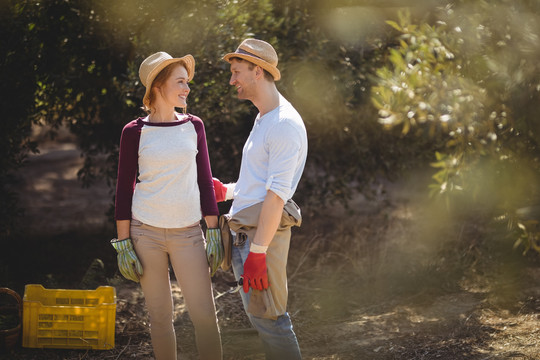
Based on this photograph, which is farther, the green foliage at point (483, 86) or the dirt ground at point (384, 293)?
the dirt ground at point (384, 293)

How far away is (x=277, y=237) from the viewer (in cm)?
329

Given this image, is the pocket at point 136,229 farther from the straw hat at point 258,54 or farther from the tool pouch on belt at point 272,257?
the straw hat at point 258,54

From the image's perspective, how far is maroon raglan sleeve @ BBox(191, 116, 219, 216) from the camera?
3508 mm

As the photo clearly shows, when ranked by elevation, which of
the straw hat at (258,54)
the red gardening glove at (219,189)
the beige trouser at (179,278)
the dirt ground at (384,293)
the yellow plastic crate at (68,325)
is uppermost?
the straw hat at (258,54)

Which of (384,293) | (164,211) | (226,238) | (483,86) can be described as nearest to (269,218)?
(226,238)

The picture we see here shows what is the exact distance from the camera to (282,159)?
3.08 meters

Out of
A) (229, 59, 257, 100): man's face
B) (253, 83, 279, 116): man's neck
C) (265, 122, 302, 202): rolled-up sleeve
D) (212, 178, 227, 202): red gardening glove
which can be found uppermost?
(229, 59, 257, 100): man's face

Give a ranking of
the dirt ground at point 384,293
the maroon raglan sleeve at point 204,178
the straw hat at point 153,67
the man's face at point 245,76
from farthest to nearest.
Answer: the dirt ground at point 384,293 → the maroon raglan sleeve at point 204,178 → the straw hat at point 153,67 → the man's face at point 245,76

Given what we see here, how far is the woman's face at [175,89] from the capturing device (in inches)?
134

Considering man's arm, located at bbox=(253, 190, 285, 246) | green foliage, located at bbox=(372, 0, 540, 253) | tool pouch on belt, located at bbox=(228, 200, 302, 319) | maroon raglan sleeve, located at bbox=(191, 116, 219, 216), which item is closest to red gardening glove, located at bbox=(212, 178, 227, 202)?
maroon raglan sleeve, located at bbox=(191, 116, 219, 216)

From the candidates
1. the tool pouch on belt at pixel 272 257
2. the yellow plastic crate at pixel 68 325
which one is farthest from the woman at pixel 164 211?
the yellow plastic crate at pixel 68 325

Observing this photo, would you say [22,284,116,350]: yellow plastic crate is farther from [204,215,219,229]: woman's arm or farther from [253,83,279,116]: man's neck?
[253,83,279,116]: man's neck

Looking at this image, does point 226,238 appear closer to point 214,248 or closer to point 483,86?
point 214,248

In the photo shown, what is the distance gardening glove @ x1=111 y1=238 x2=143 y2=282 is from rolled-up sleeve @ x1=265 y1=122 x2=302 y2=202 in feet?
2.63
